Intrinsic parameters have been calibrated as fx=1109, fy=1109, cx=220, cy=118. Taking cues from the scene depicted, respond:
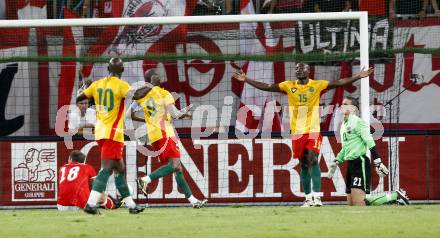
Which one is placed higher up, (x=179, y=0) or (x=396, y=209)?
(x=179, y=0)

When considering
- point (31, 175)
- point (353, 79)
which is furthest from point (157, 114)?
point (31, 175)

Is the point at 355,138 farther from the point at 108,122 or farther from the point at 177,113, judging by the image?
the point at 108,122

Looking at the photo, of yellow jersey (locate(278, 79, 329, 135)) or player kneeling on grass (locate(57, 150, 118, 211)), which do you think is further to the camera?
player kneeling on grass (locate(57, 150, 118, 211))

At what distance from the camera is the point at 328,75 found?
2405 cm

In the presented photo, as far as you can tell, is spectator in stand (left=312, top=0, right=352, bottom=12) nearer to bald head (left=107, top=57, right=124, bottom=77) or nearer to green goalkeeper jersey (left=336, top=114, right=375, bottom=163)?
green goalkeeper jersey (left=336, top=114, right=375, bottom=163)

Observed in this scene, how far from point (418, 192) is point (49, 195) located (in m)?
6.72

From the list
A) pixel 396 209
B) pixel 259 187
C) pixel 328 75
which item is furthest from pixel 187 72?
pixel 396 209

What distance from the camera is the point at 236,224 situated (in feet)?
42.3

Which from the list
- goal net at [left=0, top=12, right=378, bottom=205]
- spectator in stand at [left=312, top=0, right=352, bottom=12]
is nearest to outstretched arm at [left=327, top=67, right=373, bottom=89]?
goal net at [left=0, top=12, right=378, bottom=205]

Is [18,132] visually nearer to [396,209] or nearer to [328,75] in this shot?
[328,75]

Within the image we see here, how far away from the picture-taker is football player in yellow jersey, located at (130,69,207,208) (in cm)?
1667

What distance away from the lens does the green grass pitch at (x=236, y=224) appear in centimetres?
1175

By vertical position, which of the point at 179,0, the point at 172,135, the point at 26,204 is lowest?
the point at 26,204

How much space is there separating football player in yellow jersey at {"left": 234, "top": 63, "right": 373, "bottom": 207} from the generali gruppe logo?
487 centimetres
